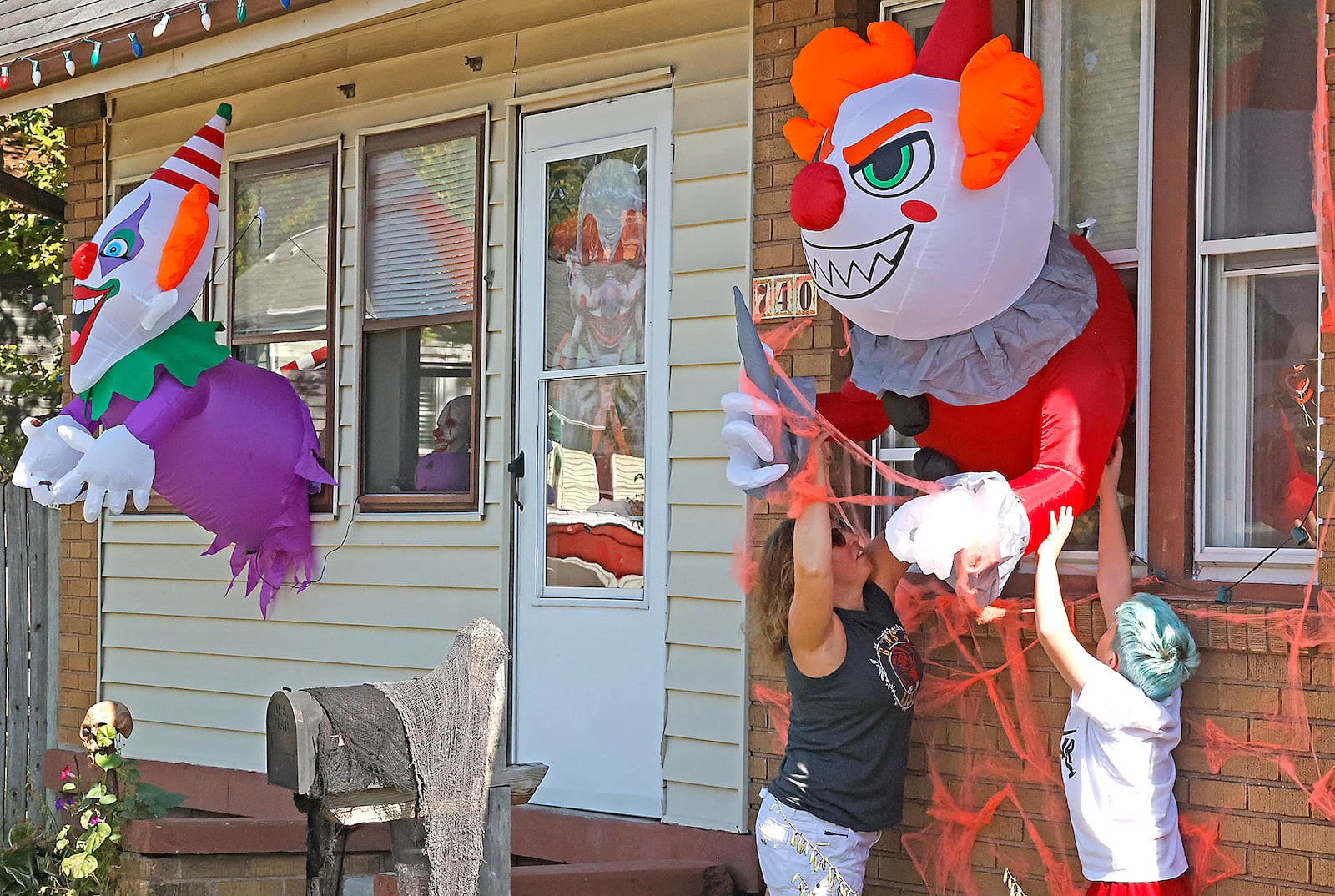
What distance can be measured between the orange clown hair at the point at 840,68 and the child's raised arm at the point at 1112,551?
117cm

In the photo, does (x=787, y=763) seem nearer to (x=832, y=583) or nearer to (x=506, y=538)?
(x=832, y=583)

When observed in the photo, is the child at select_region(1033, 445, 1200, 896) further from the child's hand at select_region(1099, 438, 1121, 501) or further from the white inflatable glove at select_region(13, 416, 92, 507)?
the white inflatable glove at select_region(13, 416, 92, 507)

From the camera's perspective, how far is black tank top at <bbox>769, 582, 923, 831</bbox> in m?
4.25

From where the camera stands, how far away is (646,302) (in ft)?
19.2

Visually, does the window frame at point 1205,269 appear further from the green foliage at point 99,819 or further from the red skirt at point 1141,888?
the green foliage at point 99,819

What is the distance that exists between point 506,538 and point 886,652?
7.67 feet

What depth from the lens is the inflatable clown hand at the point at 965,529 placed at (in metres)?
3.64

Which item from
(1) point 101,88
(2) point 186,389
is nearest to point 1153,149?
(2) point 186,389

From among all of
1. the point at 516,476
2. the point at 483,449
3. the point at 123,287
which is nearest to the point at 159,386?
the point at 123,287

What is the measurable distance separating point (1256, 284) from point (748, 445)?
4.78 feet

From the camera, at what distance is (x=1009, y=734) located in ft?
14.9

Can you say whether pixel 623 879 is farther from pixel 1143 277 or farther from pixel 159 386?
pixel 159 386

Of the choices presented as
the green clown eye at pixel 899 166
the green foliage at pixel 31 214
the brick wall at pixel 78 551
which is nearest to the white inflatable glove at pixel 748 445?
the green clown eye at pixel 899 166

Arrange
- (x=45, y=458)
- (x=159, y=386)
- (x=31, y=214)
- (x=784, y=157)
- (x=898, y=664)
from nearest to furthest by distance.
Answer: (x=898, y=664)
(x=784, y=157)
(x=45, y=458)
(x=159, y=386)
(x=31, y=214)
